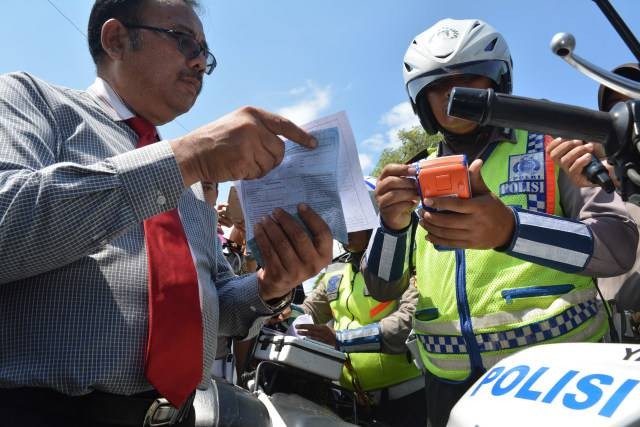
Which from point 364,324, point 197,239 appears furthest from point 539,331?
point 364,324

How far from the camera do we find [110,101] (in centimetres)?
160

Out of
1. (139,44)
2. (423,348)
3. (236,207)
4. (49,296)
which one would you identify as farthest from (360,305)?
(49,296)

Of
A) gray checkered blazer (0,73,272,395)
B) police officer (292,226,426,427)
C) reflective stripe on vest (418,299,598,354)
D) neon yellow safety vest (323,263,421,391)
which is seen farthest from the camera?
neon yellow safety vest (323,263,421,391)

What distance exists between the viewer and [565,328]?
1.72 m

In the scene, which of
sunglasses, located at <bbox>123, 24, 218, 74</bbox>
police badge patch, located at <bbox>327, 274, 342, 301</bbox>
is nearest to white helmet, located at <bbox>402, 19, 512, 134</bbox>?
sunglasses, located at <bbox>123, 24, 218, 74</bbox>

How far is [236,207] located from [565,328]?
183 cm

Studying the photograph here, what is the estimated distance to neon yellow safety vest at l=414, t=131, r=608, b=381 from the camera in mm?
1737

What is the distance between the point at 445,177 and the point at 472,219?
17 cm

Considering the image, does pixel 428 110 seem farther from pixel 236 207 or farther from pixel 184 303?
pixel 184 303

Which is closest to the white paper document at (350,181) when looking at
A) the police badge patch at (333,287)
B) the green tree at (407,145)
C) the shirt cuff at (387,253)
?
the shirt cuff at (387,253)

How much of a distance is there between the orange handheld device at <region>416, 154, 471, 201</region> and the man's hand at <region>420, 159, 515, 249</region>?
1.3 inches

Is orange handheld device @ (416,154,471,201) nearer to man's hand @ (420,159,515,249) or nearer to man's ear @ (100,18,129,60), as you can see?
man's hand @ (420,159,515,249)

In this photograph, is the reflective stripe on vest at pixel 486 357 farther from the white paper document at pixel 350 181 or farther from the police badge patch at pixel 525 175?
the white paper document at pixel 350 181

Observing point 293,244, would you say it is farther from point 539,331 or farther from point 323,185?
point 539,331
